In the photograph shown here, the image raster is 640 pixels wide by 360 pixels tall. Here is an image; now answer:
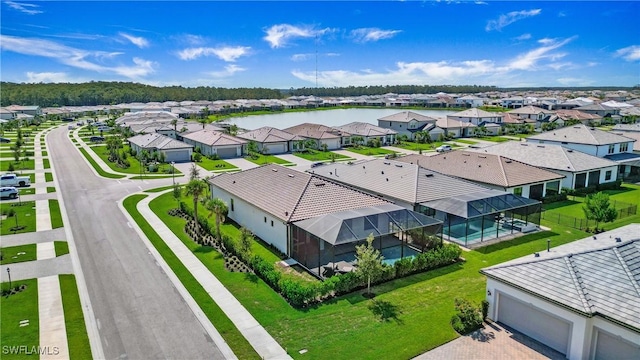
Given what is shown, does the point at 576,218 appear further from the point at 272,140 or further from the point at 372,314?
the point at 272,140

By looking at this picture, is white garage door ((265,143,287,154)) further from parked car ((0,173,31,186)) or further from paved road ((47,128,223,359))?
paved road ((47,128,223,359))

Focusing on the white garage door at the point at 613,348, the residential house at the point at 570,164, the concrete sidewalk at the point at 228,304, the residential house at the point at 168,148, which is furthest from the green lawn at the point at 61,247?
the residential house at the point at 570,164

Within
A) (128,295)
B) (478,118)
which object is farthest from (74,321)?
(478,118)

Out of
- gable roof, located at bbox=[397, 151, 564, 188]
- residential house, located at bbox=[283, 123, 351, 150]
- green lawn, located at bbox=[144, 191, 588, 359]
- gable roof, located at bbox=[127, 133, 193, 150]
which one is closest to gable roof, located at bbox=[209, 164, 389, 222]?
green lawn, located at bbox=[144, 191, 588, 359]

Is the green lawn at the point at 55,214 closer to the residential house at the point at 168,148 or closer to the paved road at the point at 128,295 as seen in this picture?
the paved road at the point at 128,295

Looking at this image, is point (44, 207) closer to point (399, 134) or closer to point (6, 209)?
point (6, 209)
